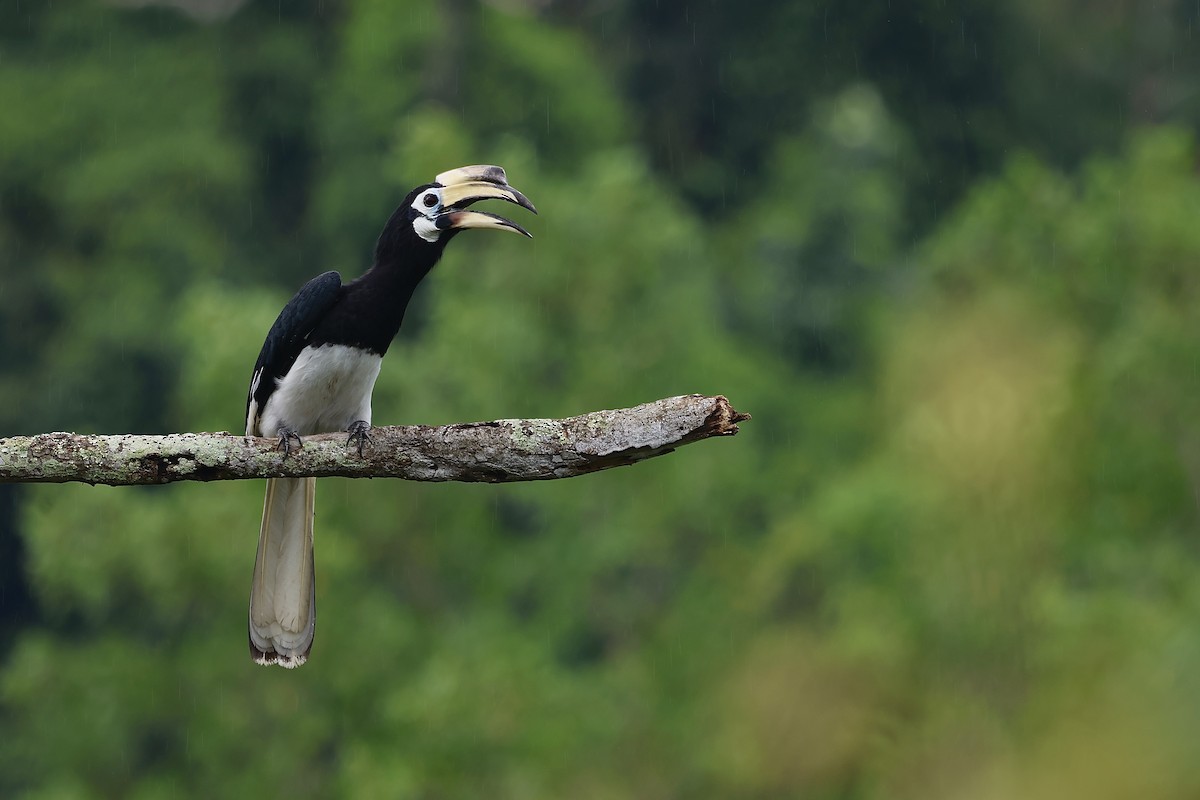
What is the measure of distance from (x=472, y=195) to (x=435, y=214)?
0.15m

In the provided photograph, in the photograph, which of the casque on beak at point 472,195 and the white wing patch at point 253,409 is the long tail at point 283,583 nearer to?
the white wing patch at point 253,409


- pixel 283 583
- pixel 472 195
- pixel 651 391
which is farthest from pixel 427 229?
pixel 651 391

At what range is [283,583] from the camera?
6.81m

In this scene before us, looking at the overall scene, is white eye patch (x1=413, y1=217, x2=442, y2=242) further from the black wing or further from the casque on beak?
the black wing

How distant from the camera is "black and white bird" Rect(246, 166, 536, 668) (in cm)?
678

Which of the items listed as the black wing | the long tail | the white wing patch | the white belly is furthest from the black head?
the long tail

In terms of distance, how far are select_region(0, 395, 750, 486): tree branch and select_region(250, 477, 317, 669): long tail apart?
111 centimetres

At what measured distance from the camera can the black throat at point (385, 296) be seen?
22.5ft

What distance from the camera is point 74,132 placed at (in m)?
39.8

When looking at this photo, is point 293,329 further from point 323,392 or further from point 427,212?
point 427,212

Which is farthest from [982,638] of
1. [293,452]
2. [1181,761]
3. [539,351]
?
[293,452]

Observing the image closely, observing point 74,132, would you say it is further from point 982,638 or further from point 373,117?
point 982,638

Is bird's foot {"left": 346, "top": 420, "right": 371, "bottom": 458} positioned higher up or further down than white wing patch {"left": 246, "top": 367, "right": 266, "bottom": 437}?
further down

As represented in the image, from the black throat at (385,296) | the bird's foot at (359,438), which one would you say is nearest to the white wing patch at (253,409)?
the black throat at (385,296)
